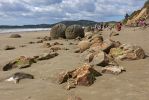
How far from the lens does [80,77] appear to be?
7.23 meters

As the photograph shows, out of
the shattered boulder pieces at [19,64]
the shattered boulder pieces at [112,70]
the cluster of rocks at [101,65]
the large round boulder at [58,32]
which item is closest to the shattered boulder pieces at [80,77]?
the cluster of rocks at [101,65]

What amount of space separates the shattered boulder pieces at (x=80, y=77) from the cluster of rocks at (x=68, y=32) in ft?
58.8

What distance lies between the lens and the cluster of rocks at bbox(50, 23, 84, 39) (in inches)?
1011

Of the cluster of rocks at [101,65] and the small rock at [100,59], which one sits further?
the small rock at [100,59]

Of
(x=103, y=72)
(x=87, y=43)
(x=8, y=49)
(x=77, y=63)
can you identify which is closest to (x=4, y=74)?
(x=77, y=63)

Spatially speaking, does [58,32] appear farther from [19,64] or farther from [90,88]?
[90,88]

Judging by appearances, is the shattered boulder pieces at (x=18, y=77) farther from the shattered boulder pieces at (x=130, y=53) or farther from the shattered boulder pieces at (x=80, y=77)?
the shattered boulder pieces at (x=130, y=53)

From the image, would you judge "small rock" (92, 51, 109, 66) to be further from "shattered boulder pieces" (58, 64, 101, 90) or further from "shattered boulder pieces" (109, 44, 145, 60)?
"shattered boulder pieces" (58, 64, 101, 90)

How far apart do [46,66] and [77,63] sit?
0.85m

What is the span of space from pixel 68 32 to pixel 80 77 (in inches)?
732

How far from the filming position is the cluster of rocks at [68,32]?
25.7 m

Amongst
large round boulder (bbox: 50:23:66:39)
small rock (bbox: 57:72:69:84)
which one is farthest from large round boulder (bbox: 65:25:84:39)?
small rock (bbox: 57:72:69:84)

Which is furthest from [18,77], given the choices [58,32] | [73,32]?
[58,32]

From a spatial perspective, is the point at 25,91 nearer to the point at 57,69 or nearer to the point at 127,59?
the point at 57,69
